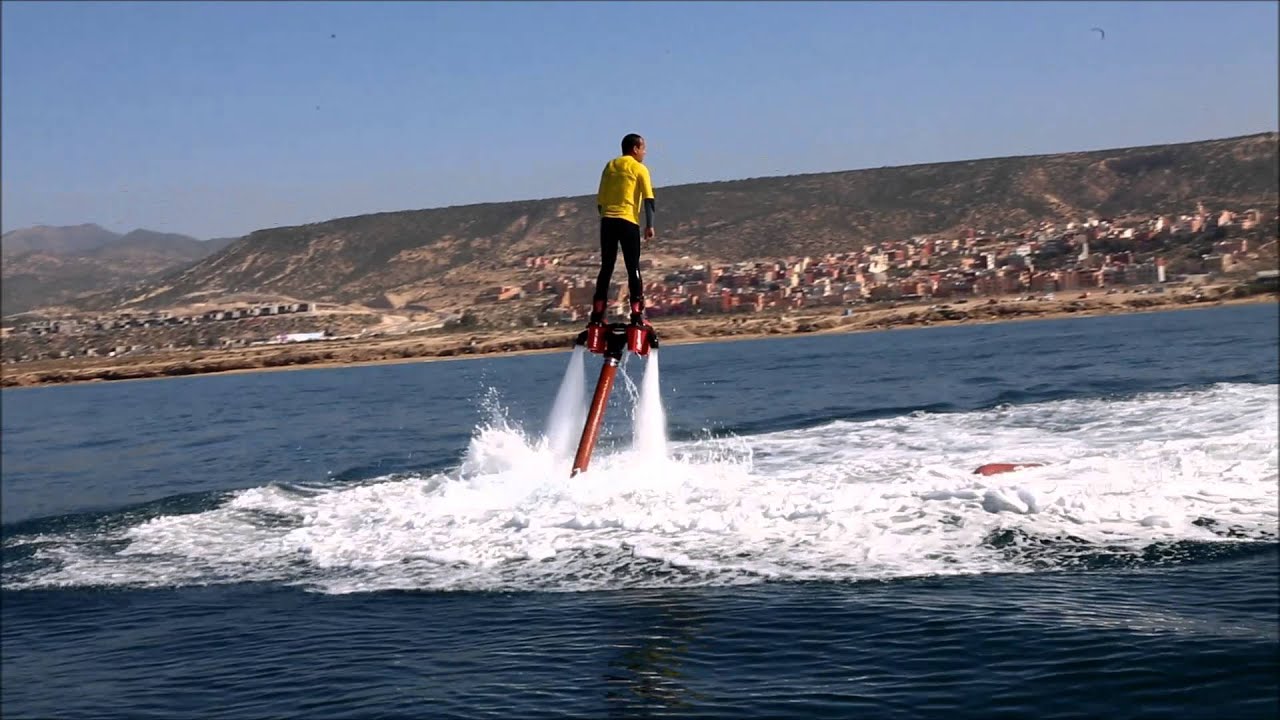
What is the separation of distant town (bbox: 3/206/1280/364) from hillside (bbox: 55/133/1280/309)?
6.34 m

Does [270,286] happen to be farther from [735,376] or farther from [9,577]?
[9,577]

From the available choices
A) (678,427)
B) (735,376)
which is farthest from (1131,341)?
(678,427)

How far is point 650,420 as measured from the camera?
1529cm

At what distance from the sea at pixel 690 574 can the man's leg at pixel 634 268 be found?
1.06 meters

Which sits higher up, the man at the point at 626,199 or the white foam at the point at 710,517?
the man at the point at 626,199

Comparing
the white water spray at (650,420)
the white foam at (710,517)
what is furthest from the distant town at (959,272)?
the white water spray at (650,420)

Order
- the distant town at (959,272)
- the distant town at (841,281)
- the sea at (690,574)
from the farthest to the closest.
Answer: the distant town at (841,281), the distant town at (959,272), the sea at (690,574)

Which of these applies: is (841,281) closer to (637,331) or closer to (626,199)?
(637,331)

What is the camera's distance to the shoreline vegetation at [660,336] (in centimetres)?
6531

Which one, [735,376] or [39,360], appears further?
[39,360]

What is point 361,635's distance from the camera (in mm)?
9656

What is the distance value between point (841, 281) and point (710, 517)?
75.8 meters

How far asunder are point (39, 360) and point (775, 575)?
3192 inches

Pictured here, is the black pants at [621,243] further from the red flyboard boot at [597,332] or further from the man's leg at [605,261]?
the red flyboard boot at [597,332]
